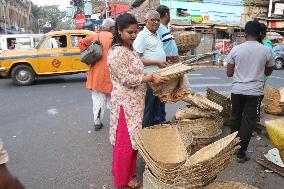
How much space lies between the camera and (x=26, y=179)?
3941 mm

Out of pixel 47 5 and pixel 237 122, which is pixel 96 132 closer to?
pixel 237 122

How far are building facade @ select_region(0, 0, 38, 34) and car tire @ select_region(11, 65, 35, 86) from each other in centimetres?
2692

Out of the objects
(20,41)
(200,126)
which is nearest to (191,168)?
(200,126)

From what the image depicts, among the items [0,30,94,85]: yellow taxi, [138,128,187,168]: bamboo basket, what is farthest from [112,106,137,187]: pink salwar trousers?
[0,30,94,85]: yellow taxi

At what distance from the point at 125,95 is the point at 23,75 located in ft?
29.2

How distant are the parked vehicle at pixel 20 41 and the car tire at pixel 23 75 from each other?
3.68 meters

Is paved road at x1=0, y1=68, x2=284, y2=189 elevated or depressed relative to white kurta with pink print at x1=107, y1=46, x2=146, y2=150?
depressed

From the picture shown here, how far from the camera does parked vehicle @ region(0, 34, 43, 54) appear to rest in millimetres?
15203

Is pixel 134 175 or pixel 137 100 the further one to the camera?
pixel 134 175

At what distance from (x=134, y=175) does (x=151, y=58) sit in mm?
1473

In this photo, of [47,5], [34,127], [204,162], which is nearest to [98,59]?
[34,127]

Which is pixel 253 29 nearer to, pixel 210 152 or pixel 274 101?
pixel 210 152

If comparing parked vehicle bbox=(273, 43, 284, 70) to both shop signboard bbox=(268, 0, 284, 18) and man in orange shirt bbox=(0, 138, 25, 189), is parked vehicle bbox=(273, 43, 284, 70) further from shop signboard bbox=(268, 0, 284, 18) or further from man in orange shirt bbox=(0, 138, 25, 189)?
man in orange shirt bbox=(0, 138, 25, 189)

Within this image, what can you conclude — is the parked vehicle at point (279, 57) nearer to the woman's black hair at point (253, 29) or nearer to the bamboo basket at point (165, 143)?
the woman's black hair at point (253, 29)
